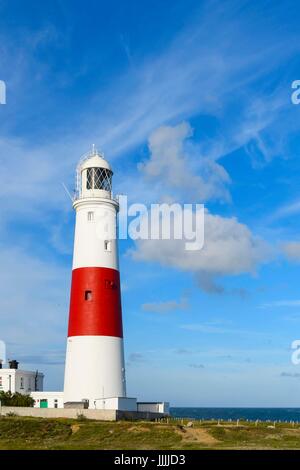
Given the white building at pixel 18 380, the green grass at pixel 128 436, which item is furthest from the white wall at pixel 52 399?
the green grass at pixel 128 436

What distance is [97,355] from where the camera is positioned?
47.6 meters

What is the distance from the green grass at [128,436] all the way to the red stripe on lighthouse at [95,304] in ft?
22.8

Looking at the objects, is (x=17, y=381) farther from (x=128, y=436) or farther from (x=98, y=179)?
(x=128, y=436)

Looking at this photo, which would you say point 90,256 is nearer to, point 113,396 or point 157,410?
point 113,396

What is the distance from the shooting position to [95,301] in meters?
48.3

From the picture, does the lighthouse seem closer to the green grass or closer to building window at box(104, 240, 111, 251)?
building window at box(104, 240, 111, 251)

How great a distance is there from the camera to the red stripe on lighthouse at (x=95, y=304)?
4803 centimetres

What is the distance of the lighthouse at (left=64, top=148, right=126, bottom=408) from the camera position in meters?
47.8

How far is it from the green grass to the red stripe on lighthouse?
22.8 ft

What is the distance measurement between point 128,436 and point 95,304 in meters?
11.1

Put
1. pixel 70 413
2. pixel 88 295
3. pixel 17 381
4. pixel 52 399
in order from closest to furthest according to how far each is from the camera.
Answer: pixel 70 413 < pixel 88 295 < pixel 52 399 < pixel 17 381

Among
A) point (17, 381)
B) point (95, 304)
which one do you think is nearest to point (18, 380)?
point (17, 381)

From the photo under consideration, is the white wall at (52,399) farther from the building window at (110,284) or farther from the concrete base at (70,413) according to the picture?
the building window at (110,284)

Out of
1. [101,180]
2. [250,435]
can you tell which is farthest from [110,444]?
[101,180]
